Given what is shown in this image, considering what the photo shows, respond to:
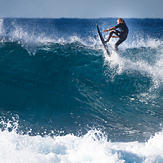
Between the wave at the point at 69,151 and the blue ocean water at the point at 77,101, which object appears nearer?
the wave at the point at 69,151

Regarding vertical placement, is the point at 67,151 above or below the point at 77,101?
below

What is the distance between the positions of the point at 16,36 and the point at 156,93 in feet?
25.4

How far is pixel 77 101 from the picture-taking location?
23.5 ft

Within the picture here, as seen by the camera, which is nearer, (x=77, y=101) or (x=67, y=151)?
(x=67, y=151)

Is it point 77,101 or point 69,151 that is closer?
point 69,151

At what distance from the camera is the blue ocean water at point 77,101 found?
13.2 feet

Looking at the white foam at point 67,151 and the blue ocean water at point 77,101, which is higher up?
the blue ocean water at point 77,101

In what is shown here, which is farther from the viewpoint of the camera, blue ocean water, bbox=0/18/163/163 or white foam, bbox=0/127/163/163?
blue ocean water, bbox=0/18/163/163

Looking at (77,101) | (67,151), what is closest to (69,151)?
(67,151)

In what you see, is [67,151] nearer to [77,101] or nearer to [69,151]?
[69,151]

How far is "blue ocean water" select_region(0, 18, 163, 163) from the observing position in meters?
4.02

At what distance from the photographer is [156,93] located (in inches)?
307

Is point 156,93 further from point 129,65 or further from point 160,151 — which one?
point 160,151

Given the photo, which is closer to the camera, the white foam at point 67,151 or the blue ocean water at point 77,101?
the white foam at point 67,151
